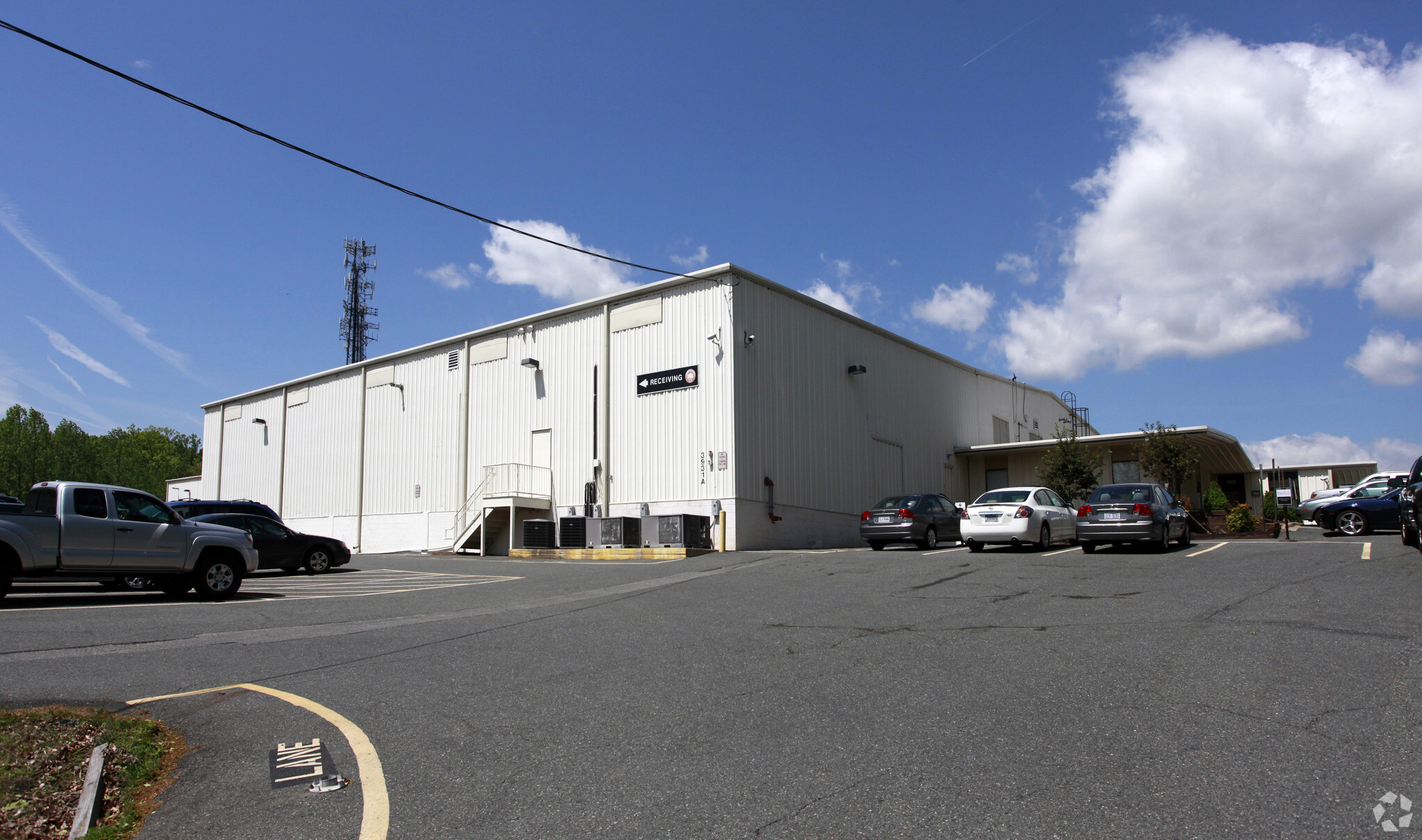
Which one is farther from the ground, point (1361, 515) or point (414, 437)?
point (414, 437)

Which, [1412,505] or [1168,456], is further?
[1168,456]

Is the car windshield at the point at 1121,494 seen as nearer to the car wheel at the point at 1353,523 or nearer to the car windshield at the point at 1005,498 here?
the car windshield at the point at 1005,498

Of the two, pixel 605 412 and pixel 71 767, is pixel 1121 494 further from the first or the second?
pixel 71 767

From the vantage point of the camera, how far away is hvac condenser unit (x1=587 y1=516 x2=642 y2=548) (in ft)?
81.6

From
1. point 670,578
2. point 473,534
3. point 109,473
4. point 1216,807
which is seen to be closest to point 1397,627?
point 1216,807

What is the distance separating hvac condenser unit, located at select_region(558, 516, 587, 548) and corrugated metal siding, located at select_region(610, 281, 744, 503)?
2.43 meters

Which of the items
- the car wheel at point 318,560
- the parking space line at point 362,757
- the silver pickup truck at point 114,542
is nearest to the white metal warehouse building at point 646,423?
the car wheel at point 318,560

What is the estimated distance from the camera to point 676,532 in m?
24.1

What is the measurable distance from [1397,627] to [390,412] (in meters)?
36.0

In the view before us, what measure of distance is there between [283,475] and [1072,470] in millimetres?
36219

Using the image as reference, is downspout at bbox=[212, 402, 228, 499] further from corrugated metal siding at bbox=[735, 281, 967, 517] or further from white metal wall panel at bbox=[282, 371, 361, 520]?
corrugated metal siding at bbox=[735, 281, 967, 517]

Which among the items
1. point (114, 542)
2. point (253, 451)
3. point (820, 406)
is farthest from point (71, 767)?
point (253, 451)

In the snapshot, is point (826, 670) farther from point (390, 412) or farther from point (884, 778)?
point (390, 412)

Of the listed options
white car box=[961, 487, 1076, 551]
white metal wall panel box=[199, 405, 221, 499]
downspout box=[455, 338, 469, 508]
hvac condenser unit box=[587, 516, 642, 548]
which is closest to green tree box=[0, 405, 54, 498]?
white metal wall panel box=[199, 405, 221, 499]
